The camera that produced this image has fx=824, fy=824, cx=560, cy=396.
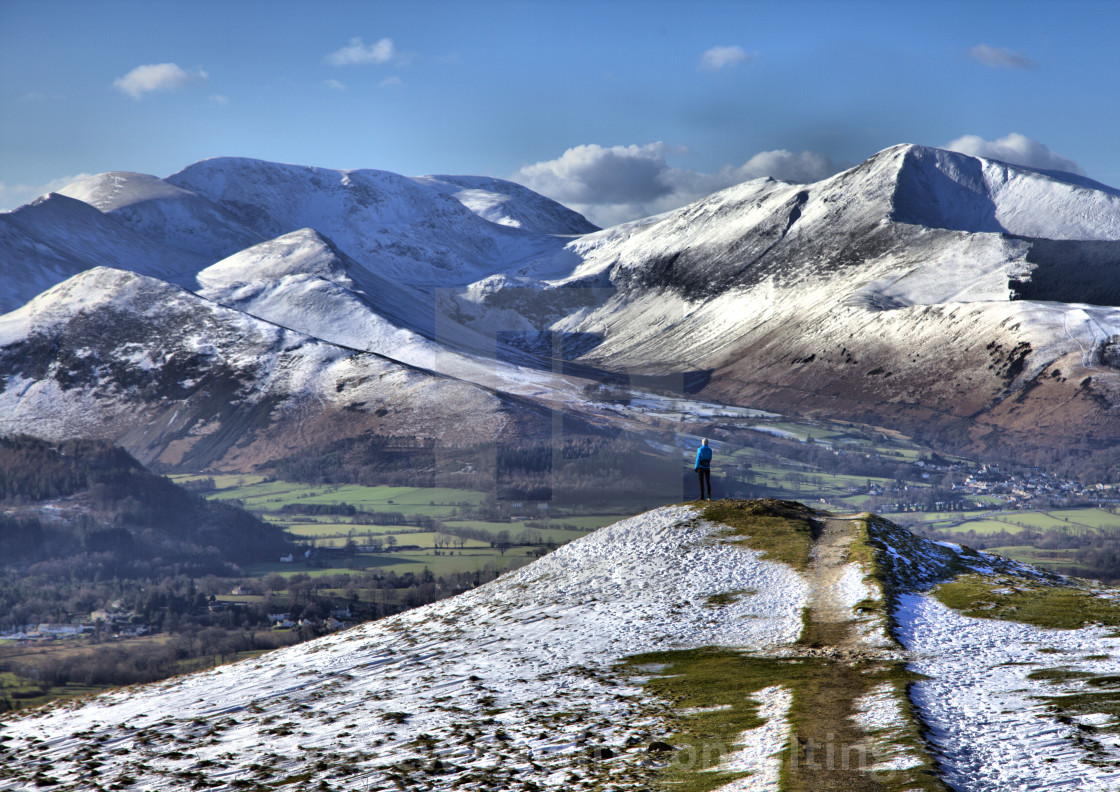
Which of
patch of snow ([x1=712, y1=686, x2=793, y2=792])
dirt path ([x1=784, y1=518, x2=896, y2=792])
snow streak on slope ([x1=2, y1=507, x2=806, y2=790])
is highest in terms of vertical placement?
dirt path ([x1=784, y1=518, x2=896, y2=792])

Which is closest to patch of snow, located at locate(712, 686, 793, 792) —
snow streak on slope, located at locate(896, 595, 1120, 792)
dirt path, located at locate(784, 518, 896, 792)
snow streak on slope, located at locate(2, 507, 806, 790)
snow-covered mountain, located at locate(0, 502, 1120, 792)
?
snow-covered mountain, located at locate(0, 502, 1120, 792)

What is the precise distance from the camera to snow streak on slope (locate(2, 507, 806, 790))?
31203 millimetres

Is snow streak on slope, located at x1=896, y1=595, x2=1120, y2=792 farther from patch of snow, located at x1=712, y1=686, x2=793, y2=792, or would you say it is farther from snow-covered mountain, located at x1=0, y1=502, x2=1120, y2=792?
patch of snow, located at x1=712, y1=686, x2=793, y2=792

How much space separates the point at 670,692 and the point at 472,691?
10.3 meters

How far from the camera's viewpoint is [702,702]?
3316 centimetres

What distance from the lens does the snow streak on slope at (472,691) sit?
31203mm

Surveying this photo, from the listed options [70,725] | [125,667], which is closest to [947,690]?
[70,725]

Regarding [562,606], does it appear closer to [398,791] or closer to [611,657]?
[611,657]

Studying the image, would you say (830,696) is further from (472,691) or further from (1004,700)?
(472,691)

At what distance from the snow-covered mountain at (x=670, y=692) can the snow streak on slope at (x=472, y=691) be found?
0.18m

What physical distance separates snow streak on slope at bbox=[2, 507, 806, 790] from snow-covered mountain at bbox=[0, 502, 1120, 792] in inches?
7.1

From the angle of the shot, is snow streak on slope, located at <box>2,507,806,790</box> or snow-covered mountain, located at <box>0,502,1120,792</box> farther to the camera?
snow streak on slope, located at <box>2,507,806,790</box>

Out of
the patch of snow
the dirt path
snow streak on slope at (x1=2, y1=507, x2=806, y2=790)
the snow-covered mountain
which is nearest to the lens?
the dirt path

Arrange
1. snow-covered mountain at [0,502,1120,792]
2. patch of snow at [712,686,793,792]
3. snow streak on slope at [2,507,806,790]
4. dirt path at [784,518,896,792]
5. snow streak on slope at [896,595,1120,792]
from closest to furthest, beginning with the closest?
snow streak on slope at [896,595,1120,792]
dirt path at [784,518,896,792]
patch of snow at [712,686,793,792]
snow-covered mountain at [0,502,1120,792]
snow streak on slope at [2,507,806,790]
